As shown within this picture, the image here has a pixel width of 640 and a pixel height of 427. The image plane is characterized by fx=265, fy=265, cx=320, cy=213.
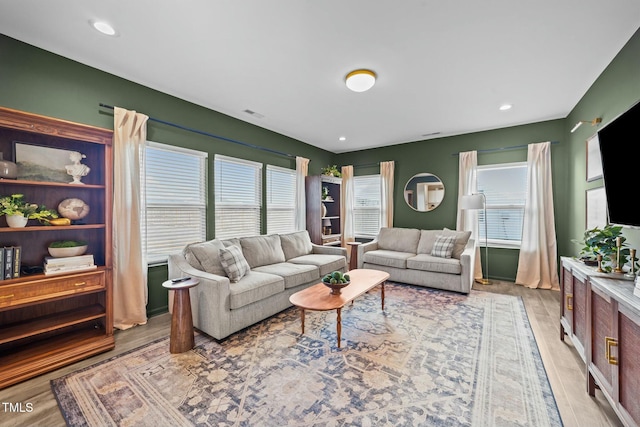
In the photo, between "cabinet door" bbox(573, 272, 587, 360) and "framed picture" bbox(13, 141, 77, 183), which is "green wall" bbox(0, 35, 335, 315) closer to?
"framed picture" bbox(13, 141, 77, 183)

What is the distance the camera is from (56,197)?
2.45 metres

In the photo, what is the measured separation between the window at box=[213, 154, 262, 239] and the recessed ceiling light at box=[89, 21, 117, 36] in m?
1.78

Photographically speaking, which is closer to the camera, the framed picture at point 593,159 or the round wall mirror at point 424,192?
the framed picture at point 593,159

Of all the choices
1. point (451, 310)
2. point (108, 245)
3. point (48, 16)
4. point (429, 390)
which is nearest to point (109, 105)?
point (48, 16)

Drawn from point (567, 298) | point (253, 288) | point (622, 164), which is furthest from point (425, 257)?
point (253, 288)

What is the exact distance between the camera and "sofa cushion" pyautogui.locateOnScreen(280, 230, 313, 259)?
→ 13.9 feet

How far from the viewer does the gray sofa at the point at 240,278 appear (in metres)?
2.55

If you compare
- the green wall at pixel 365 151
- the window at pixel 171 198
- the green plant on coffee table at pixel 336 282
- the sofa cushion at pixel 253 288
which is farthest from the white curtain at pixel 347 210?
the green plant on coffee table at pixel 336 282

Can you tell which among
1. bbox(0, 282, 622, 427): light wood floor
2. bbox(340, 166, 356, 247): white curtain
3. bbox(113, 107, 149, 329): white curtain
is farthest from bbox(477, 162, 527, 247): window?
bbox(113, 107, 149, 329): white curtain

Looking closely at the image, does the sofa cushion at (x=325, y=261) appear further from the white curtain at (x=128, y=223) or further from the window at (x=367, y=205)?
the white curtain at (x=128, y=223)

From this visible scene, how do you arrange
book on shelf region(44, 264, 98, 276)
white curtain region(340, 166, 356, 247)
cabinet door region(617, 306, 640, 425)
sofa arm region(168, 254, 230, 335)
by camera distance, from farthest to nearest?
white curtain region(340, 166, 356, 247)
sofa arm region(168, 254, 230, 335)
book on shelf region(44, 264, 98, 276)
cabinet door region(617, 306, 640, 425)

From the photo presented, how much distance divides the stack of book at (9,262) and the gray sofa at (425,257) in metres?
4.14

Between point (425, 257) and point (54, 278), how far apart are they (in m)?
4.47

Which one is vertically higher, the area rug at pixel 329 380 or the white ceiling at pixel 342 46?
the white ceiling at pixel 342 46
